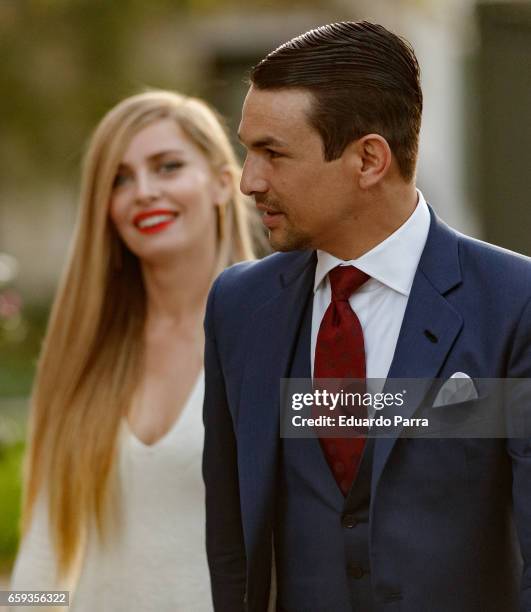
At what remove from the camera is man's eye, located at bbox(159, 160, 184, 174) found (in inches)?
169

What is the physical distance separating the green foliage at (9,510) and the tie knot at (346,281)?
4.55 metres

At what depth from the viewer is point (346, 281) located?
297 cm

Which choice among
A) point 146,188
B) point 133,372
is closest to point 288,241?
point 146,188

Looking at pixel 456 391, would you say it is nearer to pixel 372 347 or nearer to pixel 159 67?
pixel 372 347

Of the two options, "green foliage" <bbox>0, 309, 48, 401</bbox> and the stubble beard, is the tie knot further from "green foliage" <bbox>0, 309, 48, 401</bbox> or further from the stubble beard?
"green foliage" <bbox>0, 309, 48, 401</bbox>

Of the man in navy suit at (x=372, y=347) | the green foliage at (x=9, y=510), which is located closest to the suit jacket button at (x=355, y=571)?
the man in navy suit at (x=372, y=347)

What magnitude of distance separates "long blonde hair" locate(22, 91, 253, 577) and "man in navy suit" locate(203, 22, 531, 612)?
117cm

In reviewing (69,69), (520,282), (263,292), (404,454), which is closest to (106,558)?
(263,292)

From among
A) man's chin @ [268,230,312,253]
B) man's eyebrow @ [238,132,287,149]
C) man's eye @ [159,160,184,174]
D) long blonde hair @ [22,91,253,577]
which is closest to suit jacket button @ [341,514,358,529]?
man's chin @ [268,230,312,253]

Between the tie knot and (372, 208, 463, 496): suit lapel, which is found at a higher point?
the tie knot

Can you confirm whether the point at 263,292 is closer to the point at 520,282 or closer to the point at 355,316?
the point at 355,316

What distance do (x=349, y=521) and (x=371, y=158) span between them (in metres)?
0.84

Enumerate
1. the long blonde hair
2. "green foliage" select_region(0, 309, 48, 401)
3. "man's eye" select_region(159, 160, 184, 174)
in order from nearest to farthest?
the long blonde hair, "man's eye" select_region(159, 160, 184, 174), "green foliage" select_region(0, 309, 48, 401)

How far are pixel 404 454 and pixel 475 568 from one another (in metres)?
0.31
